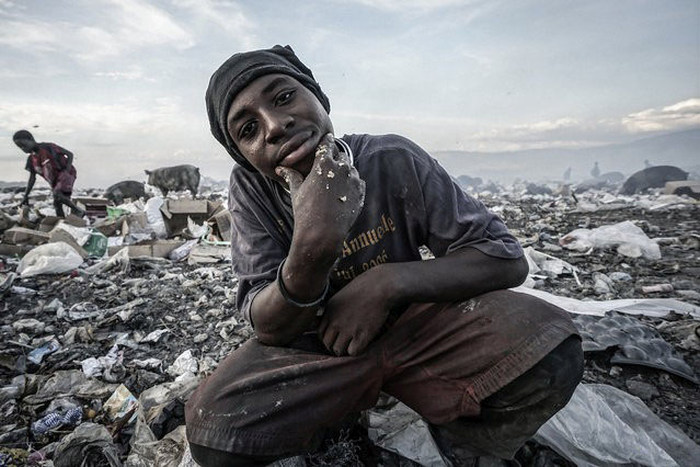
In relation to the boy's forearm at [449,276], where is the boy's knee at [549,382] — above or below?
below

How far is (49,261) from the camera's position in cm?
395

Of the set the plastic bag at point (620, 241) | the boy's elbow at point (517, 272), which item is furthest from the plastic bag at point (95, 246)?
the plastic bag at point (620, 241)

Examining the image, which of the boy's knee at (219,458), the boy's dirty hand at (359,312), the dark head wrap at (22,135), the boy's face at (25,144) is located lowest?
the boy's knee at (219,458)

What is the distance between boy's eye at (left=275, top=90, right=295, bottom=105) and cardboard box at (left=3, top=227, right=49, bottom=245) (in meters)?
5.67

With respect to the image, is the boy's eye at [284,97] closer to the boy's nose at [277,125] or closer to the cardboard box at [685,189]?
the boy's nose at [277,125]

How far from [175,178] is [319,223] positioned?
519 inches

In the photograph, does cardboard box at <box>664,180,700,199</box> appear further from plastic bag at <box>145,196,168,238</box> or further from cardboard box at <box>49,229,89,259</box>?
cardboard box at <box>49,229,89,259</box>

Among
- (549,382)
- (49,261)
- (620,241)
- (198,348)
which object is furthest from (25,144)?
(620,241)

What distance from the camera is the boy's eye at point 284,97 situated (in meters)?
1.08

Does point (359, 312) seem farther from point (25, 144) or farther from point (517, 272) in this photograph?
point (25, 144)

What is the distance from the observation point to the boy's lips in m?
1.02

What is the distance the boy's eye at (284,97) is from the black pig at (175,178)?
12448mm

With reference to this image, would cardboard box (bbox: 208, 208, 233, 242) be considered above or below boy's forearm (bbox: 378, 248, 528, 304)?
below

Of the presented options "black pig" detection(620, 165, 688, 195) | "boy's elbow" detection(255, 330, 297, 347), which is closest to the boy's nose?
"boy's elbow" detection(255, 330, 297, 347)
